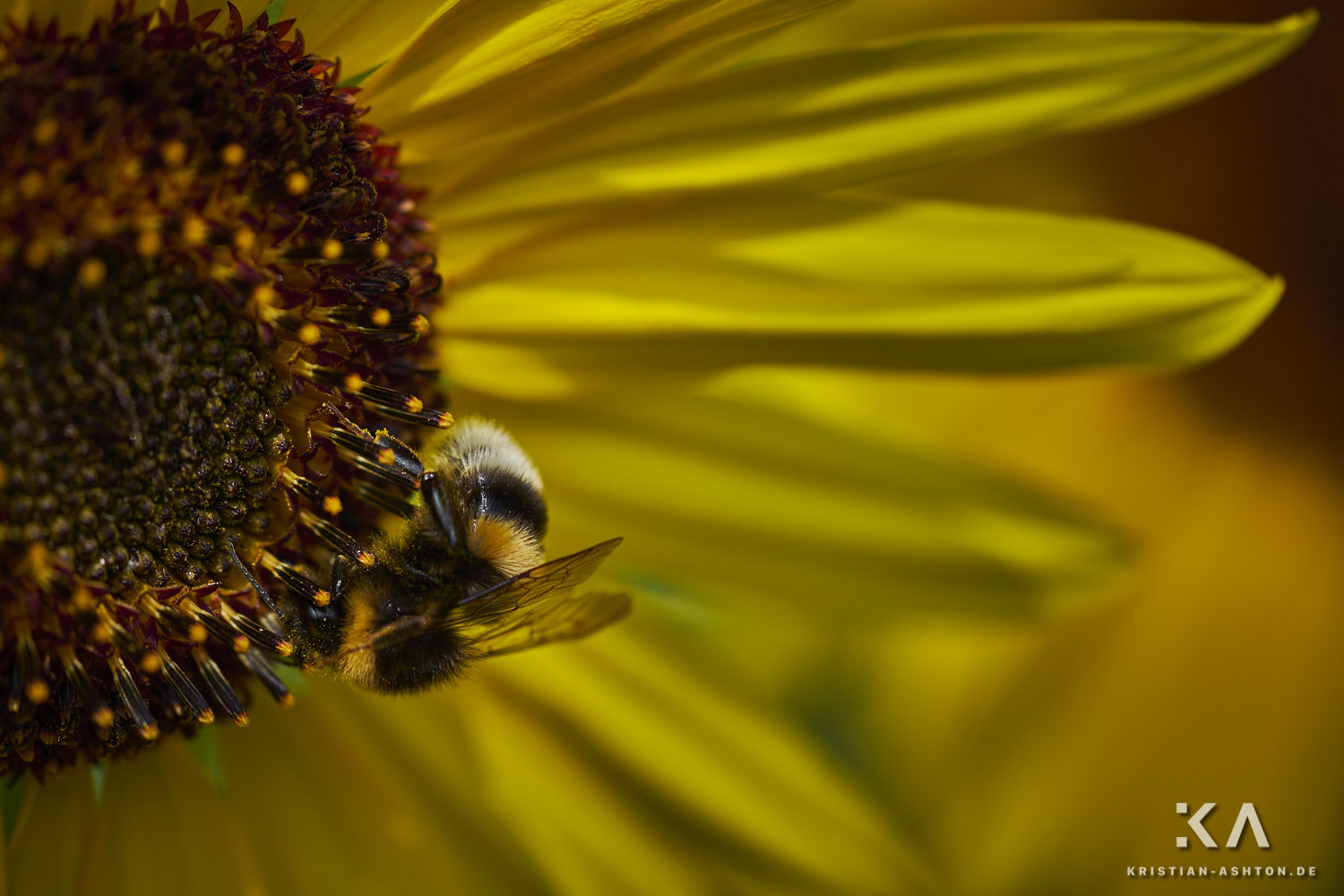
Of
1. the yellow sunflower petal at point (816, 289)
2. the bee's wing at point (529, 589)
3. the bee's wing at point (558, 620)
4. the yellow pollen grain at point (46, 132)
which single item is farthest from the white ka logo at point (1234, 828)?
the yellow pollen grain at point (46, 132)

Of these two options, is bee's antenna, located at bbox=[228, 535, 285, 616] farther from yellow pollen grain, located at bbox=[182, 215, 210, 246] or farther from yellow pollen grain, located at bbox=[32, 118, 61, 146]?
yellow pollen grain, located at bbox=[32, 118, 61, 146]

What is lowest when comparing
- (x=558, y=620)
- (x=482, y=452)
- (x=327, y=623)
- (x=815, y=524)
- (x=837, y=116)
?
(x=815, y=524)

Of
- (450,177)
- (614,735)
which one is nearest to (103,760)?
(614,735)

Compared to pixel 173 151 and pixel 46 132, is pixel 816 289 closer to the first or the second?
pixel 173 151

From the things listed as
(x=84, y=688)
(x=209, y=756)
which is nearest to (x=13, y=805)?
(x=209, y=756)

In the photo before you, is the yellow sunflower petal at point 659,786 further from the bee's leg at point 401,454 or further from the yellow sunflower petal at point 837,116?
the yellow sunflower petal at point 837,116

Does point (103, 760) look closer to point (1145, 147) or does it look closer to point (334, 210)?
point (334, 210)

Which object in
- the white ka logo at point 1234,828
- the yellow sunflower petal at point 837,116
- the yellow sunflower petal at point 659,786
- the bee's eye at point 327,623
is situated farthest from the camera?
the white ka logo at point 1234,828
